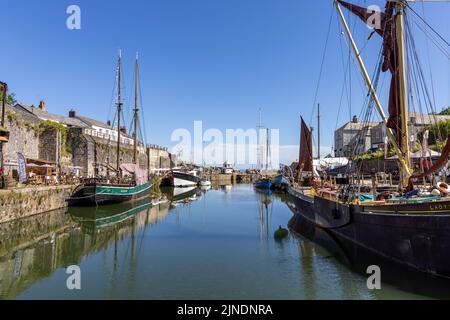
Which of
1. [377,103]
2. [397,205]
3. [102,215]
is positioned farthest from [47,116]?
[397,205]

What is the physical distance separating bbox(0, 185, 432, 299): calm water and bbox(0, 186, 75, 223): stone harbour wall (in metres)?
0.90

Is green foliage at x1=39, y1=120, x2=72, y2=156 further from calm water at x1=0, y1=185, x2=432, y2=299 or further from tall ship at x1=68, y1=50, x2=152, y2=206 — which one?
calm water at x1=0, y1=185, x2=432, y2=299

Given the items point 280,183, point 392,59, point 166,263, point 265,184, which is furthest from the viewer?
point 265,184

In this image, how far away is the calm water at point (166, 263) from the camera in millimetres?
11664

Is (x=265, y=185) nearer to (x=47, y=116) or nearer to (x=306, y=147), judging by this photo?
(x=306, y=147)

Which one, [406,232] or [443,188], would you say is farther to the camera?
[443,188]

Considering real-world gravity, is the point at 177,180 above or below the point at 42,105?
below

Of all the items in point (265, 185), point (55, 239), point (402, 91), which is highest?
point (402, 91)

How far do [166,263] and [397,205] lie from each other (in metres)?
A: 10.4

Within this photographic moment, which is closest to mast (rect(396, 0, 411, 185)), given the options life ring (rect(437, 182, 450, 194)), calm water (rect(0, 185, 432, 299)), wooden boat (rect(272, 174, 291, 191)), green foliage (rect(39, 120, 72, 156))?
life ring (rect(437, 182, 450, 194))

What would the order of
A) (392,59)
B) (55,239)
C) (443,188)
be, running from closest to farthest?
1. (443,188)
2. (392,59)
3. (55,239)

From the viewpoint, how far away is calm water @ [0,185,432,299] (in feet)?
38.3

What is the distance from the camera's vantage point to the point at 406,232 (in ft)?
41.8

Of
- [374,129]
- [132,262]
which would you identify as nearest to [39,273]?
[132,262]
